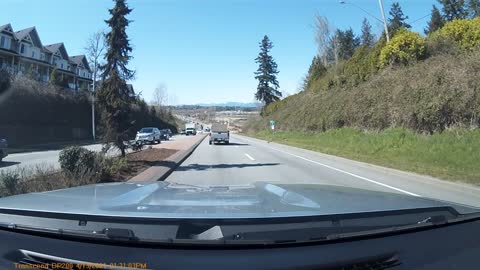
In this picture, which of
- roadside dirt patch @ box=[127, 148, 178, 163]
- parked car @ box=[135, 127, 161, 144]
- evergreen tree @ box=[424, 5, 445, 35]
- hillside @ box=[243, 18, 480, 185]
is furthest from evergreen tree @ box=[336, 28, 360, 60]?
roadside dirt patch @ box=[127, 148, 178, 163]

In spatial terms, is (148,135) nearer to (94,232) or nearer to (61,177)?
(61,177)

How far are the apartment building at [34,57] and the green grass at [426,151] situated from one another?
4251cm

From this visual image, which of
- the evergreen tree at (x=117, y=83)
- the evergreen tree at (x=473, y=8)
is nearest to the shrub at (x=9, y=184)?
the evergreen tree at (x=117, y=83)

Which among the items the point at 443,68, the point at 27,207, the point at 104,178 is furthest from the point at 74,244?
the point at 443,68

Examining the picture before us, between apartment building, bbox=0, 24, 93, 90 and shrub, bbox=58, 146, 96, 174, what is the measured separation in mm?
45893

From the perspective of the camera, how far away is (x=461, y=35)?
3045 centimetres

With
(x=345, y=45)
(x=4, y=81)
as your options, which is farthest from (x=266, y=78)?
(x=4, y=81)

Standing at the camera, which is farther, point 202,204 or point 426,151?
point 426,151

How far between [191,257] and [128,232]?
42 cm

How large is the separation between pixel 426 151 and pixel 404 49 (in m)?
14.3

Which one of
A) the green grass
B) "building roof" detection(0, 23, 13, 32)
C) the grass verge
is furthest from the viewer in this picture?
"building roof" detection(0, 23, 13, 32)

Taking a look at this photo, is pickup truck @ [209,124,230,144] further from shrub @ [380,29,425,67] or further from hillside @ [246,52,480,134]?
shrub @ [380,29,425,67]

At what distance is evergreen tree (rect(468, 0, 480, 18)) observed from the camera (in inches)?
2618

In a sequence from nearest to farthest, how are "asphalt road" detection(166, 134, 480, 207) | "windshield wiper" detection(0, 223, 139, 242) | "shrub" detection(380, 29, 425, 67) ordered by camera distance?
"windshield wiper" detection(0, 223, 139, 242) < "asphalt road" detection(166, 134, 480, 207) < "shrub" detection(380, 29, 425, 67)
